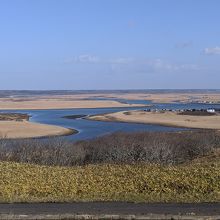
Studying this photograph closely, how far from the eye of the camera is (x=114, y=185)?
16594 millimetres

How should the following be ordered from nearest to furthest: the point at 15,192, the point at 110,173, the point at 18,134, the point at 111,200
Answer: the point at 111,200 < the point at 15,192 < the point at 110,173 < the point at 18,134

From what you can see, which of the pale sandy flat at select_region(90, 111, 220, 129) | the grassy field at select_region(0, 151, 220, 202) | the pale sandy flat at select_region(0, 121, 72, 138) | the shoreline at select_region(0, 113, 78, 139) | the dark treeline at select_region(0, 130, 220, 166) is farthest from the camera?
the pale sandy flat at select_region(90, 111, 220, 129)

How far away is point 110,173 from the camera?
18.9 m

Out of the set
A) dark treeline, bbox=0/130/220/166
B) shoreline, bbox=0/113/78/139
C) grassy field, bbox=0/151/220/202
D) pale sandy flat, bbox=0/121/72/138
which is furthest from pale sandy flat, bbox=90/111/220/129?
grassy field, bbox=0/151/220/202

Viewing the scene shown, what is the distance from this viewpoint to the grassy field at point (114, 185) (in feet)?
47.3

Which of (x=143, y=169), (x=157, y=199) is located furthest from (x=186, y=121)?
(x=157, y=199)

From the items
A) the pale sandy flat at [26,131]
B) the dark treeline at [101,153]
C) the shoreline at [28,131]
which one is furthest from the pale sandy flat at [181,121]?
the dark treeline at [101,153]

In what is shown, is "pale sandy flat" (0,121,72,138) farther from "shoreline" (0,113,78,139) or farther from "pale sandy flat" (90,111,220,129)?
"pale sandy flat" (90,111,220,129)

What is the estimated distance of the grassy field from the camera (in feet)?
47.3

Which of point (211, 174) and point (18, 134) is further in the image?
point (18, 134)

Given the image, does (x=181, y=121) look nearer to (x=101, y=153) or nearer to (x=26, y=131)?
(x=26, y=131)

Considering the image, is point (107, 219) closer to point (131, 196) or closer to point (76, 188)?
point (131, 196)

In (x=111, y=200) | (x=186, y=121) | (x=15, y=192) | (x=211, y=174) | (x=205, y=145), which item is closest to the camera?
(x=111, y=200)

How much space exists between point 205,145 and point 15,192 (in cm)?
2494
